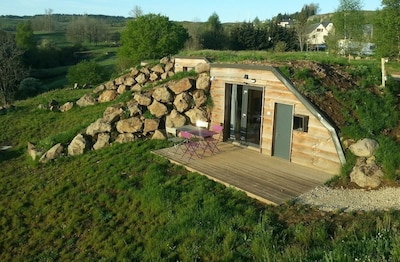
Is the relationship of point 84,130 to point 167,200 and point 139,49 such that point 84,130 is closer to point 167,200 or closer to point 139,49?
point 167,200

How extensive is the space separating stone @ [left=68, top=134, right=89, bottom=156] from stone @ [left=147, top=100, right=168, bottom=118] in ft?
9.93

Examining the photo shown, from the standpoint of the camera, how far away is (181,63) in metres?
21.1

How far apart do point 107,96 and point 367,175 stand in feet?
53.1

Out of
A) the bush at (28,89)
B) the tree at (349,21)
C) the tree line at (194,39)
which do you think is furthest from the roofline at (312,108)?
the bush at (28,89)

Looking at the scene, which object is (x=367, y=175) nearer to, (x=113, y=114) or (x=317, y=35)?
(x=113, y=114)

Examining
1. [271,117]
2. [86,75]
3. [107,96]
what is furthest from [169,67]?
[86,75]

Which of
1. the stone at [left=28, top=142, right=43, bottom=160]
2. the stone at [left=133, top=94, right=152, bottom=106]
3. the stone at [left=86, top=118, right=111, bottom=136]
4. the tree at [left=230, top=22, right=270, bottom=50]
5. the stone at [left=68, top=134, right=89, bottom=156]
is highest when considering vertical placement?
the tree at [left=230, top=22, right=270, bottom=50]

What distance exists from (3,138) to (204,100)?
1127 cm

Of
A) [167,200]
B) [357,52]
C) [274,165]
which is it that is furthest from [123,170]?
[357,52]

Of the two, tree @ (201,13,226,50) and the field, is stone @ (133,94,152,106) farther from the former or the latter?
tree @ (201,13,226,50)

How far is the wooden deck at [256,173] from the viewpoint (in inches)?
358

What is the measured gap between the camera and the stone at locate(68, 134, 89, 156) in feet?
45.2

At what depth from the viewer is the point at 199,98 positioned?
1438cm

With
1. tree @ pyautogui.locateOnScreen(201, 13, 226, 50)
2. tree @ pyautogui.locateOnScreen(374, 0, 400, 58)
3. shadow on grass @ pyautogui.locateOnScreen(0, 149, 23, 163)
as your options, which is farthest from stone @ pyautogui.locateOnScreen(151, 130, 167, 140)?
tree @ pyautogui.locateOnScreen(201, 13, 226, 50)
